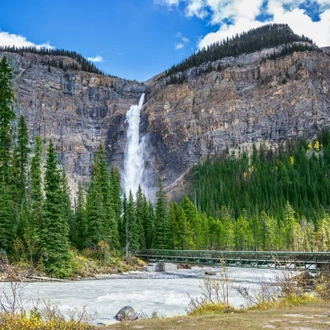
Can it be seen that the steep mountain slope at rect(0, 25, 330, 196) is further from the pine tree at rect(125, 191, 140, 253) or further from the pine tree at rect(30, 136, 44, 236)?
the pine tree at rect(30, 136, 44, 236)

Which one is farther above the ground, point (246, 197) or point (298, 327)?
point (246, 197)

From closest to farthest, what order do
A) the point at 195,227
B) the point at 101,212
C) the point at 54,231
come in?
the point at 54,231
the point at 101,212
the point at 195,227

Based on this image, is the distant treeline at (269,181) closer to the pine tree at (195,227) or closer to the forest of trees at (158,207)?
the forest of trees at (158,207)

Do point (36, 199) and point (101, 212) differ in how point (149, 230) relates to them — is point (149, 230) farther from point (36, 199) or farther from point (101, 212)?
point (36, 199)

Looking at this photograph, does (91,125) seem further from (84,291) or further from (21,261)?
(84,291)

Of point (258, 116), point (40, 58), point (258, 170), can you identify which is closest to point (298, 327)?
point (258, 170)

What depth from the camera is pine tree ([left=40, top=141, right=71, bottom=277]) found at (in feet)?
114

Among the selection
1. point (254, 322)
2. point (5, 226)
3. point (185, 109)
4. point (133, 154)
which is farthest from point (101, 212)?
point (185, 109)

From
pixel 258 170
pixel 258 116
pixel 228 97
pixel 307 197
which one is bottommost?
pixel 307 197

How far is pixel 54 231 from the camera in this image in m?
35.9

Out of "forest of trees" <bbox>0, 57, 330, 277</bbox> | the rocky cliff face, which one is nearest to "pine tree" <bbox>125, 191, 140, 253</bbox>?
"forest of trees" <bbox>0, 57, 330, 277</bbox>

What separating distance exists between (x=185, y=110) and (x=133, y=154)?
1241 inches

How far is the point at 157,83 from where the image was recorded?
194m

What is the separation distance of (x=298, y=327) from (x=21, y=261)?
32.4m
